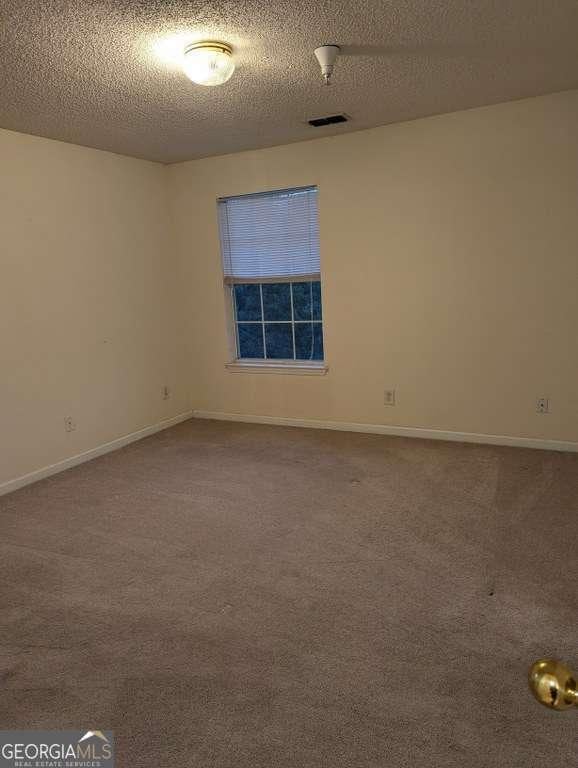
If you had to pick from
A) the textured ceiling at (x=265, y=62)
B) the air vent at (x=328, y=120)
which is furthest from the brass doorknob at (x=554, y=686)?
the air vent at (x=328, y=120)

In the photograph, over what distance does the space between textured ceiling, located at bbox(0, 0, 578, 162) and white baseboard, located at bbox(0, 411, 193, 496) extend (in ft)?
7.86

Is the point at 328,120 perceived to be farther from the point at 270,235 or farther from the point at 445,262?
the point at 445,262

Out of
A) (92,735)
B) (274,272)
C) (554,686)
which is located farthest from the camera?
(274,272)

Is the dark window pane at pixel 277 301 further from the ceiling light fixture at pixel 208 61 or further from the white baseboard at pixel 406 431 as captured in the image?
the ceiling light fixture at pixel 208 61

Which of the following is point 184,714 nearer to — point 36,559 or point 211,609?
point 211,609

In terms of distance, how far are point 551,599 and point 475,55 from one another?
267 cm

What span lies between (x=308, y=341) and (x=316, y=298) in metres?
0.40

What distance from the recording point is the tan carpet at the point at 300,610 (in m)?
1.71

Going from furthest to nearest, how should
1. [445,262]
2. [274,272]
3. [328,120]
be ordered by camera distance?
1. [274,272]
2. [445,262]
3. [328,120]

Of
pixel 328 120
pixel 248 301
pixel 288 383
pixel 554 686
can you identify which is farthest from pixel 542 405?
pixel 554 686

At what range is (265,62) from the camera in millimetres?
2848

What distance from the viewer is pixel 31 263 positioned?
4.00 m

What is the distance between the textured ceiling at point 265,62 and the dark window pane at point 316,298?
1248 mm

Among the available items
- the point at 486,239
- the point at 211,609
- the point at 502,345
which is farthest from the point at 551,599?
the point at 486,239
